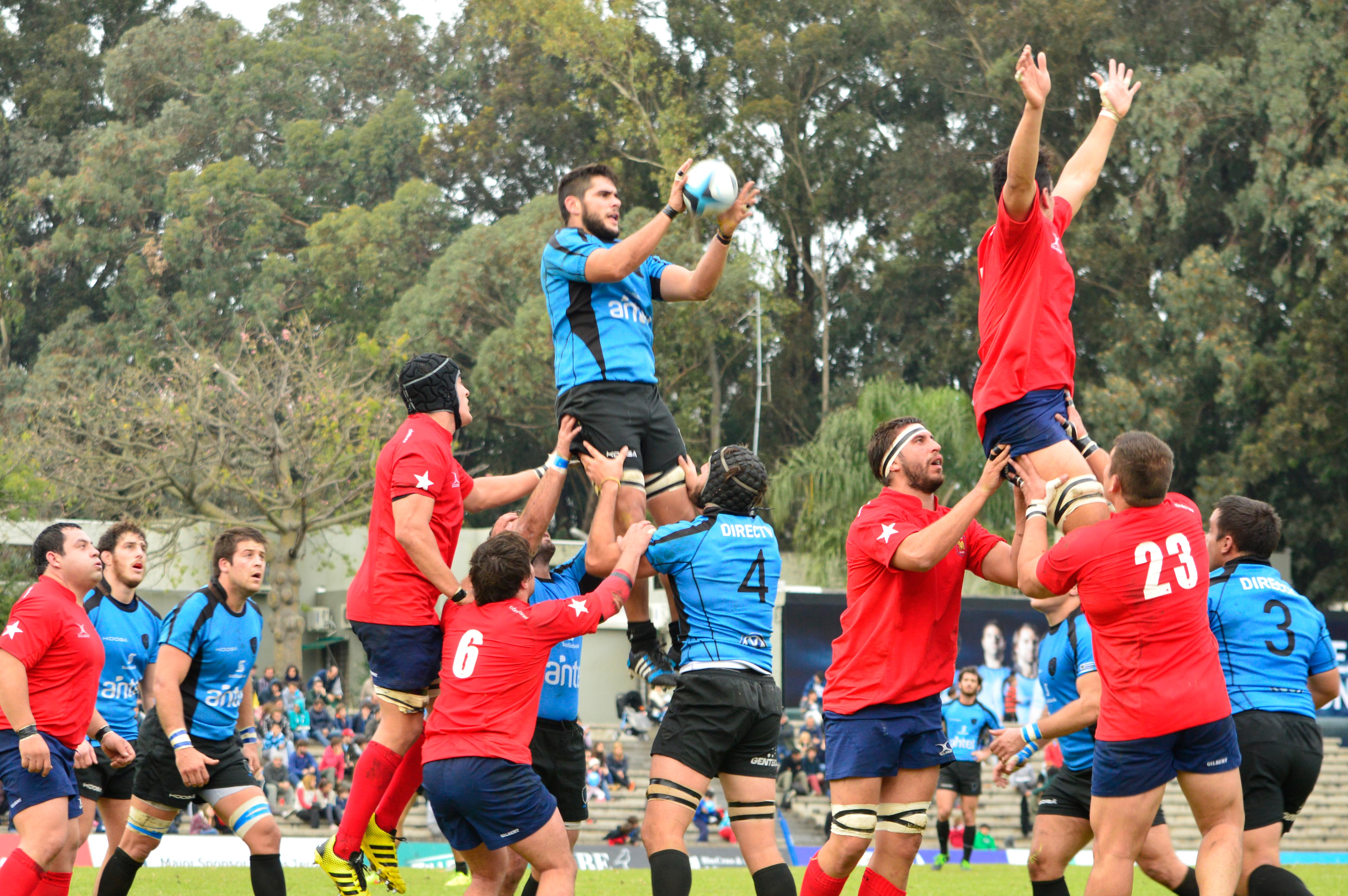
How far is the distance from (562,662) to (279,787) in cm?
1494

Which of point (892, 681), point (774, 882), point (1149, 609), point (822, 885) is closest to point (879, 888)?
point (822, 885)

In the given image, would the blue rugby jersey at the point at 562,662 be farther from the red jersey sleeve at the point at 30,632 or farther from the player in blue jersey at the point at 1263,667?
the player in blue jersey at the point at 1263,667

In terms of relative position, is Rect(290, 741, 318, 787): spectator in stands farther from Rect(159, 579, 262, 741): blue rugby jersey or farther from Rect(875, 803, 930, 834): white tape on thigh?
Rect(875, 803, 930, 834): white tape on thigh

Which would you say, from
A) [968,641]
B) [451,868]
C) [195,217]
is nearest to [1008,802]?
[968,641]

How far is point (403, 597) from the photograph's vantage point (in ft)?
23.7

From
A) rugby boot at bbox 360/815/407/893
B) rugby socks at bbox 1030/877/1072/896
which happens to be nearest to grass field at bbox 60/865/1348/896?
rugby socks at bbox 1030/877/1072/896

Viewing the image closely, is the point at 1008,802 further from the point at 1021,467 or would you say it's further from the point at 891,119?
the point at 891,119

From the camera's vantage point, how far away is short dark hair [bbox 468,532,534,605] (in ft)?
22.8

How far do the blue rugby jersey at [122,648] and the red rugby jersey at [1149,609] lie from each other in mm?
6680

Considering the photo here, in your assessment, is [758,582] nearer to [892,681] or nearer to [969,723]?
[892,681]

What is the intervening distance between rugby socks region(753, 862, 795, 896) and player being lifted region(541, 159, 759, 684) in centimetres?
125

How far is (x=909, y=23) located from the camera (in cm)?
4169

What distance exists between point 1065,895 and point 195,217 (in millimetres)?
41267

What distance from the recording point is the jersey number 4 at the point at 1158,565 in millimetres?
6004
